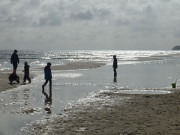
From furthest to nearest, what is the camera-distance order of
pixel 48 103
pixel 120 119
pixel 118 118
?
pixel 48 103 < pixel 118 118 < pixel 120 119

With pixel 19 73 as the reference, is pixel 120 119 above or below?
below

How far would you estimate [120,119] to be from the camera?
404 inches

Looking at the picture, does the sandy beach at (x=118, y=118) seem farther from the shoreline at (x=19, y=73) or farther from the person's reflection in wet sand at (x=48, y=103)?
the shoreline at (x=19, y=73)

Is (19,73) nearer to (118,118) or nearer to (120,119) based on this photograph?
(118,118)

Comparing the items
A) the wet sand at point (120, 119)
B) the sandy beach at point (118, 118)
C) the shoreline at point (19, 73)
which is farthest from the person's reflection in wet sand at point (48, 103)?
the shoreline at point (19, 73)

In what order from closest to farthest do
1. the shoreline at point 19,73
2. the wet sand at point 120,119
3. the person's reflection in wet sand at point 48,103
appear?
the wet sand at point 120,119, the person's reflection in wet sand at point 48,103, the shoreline at point 19,73

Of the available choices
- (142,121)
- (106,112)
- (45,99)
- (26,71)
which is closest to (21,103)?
(45,99)

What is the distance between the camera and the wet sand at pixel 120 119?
28.9 feet

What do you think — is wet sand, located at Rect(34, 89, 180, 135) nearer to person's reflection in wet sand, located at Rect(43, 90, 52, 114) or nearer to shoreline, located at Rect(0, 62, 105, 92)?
person's reflection in wet sand, located at Rect(43, 90, 52, 114)

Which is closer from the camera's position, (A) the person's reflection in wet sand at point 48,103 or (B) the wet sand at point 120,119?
(B) the wet sand at point 120,119

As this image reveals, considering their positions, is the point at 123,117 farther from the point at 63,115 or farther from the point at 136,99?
the point at 136,99

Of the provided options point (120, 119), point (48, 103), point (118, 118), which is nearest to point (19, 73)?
point (48, 103)

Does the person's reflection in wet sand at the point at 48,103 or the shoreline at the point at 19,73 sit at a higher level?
the shoreline at the point at 19,73

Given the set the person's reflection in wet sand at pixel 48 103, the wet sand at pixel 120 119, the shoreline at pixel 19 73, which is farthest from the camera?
the shoreline at pixel 19 73
